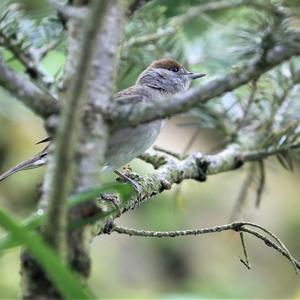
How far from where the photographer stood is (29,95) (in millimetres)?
807

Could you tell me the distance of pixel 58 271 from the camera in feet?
1.99

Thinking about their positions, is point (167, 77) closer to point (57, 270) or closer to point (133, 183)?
point (133, 183)

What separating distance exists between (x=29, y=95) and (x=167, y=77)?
208cm

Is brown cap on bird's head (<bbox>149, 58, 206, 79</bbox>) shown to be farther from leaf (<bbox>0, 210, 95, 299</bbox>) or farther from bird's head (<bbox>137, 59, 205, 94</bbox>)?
leaf (<bbox>0, 210, 95, 299</bbox>)

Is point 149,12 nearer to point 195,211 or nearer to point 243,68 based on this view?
point 243,68

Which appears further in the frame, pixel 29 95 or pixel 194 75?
pixel 194 75

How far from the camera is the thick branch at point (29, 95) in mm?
807

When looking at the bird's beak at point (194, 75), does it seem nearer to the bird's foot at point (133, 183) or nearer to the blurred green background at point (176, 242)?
the blurred green background at point (176, 242)

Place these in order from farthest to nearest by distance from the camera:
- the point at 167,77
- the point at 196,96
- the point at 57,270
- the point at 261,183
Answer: the point at 167,77, the point at 261,183, the point at 196,96, the point at 57,270

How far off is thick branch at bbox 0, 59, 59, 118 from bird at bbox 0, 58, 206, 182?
91 centimetres

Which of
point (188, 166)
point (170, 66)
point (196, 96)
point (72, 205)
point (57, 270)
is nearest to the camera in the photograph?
point (57, 270)

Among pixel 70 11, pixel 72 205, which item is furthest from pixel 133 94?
pixel 72 205

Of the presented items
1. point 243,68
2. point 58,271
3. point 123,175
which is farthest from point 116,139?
point 58,271

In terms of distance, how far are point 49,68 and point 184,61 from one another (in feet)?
2.83
